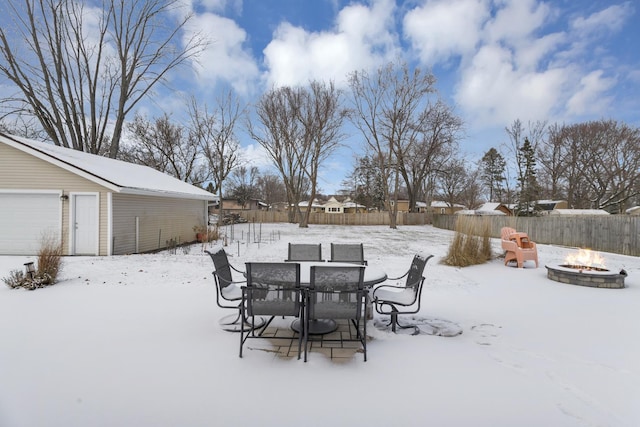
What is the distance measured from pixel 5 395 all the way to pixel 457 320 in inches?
184

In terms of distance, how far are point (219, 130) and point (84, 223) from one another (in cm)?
1910

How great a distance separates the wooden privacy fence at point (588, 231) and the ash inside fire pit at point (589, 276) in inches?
98.5

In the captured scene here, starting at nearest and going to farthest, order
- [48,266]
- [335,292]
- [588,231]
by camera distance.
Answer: [335,292]
[48,266]
[588,231]

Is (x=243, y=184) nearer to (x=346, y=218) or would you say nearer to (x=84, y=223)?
(x=346, y=218)

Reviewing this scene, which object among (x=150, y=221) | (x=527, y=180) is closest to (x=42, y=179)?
(x=150, y=221)

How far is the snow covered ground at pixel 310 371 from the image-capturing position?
221 cm

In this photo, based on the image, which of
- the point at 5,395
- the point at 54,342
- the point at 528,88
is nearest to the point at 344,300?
the point at 5,395

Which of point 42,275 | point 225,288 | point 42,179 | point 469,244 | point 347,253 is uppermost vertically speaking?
point 42,179

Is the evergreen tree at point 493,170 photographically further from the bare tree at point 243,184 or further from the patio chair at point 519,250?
the patio chair at point 519,250

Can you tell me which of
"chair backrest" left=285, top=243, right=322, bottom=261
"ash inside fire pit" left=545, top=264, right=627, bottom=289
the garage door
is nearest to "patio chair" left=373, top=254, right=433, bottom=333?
"chair backrest" left=285, top=243, right=322, bottom=261

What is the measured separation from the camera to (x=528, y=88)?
44.5ft

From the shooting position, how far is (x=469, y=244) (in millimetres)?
8398

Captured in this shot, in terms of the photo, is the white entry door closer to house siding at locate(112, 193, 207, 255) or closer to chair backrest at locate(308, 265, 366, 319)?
house siding at locate(112, 193, 207, 255)

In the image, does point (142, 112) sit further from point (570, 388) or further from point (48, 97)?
point (570, 388)
